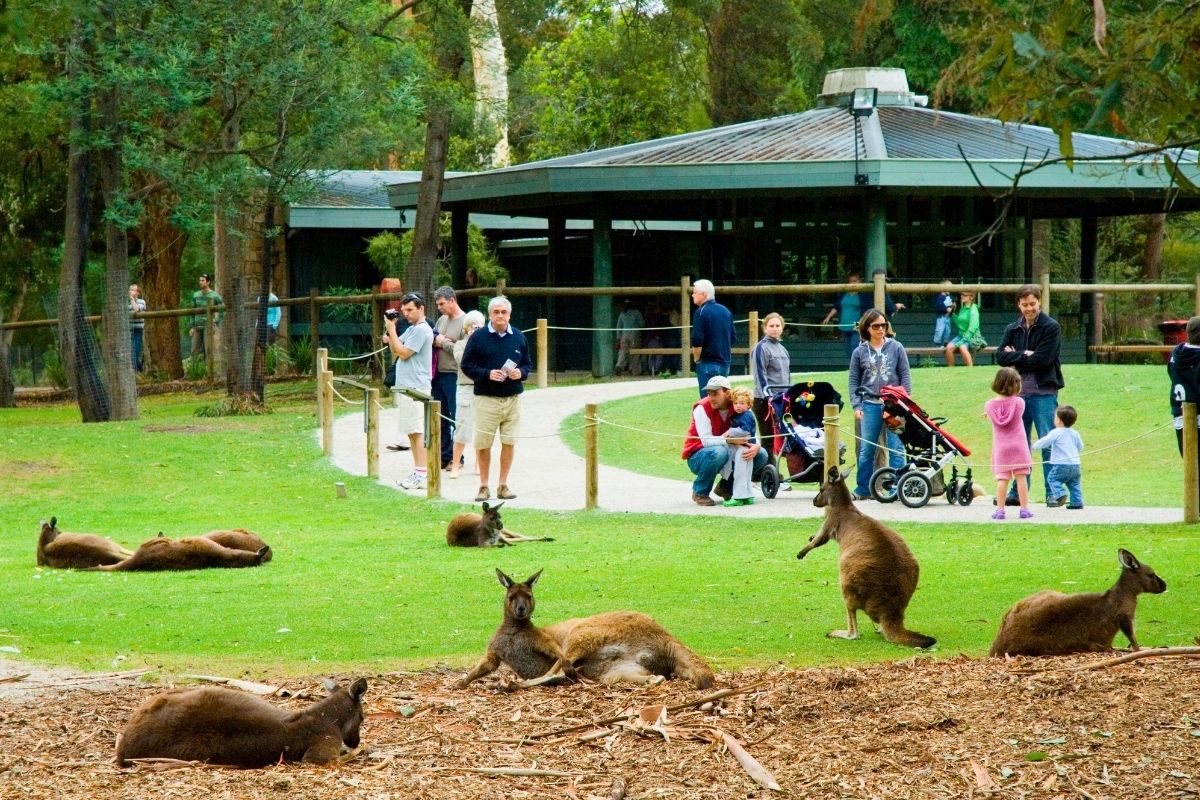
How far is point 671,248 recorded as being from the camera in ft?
112

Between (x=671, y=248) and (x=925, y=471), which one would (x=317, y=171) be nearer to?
(x=671, y=248)

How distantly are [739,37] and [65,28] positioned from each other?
2757cm

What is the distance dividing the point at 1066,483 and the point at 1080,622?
740cm

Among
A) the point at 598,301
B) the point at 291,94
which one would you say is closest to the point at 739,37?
the point at 598,301

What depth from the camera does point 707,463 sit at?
15281mm

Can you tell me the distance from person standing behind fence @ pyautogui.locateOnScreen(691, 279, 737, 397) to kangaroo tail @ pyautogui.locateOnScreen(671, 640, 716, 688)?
389 inches

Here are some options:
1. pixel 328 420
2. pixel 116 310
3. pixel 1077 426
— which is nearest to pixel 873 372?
pixel 1077 426

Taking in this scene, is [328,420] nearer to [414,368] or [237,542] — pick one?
[414,368]

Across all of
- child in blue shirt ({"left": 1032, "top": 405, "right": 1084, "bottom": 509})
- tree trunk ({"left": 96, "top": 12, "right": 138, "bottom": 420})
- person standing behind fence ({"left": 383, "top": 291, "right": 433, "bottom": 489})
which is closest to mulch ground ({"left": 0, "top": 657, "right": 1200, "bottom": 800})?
child in blue shirt ({"left": 1032, "top": 405, "right": 1084, "bottom": 509})

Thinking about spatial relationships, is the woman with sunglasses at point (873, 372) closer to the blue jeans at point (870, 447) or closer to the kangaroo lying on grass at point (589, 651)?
the blue jeans at point (870, 447)

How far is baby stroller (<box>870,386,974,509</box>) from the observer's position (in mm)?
15078

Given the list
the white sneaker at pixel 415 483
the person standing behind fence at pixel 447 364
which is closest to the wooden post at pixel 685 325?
the person standing behind fence at pixel 447 364

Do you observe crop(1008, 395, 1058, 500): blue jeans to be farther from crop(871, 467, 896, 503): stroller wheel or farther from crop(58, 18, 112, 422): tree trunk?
crop(58, 18, 112, 422): tree trunk

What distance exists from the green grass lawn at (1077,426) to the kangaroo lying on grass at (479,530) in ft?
15.1
